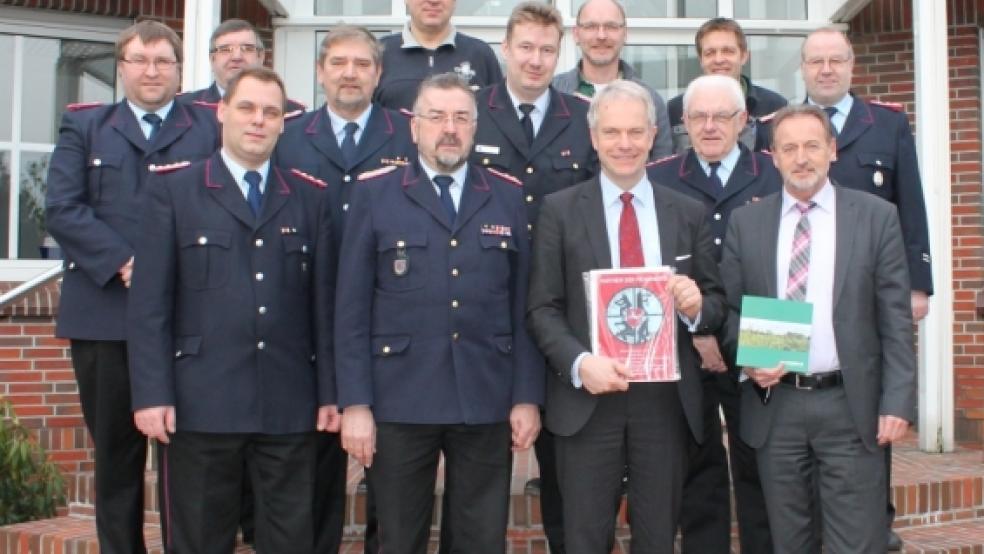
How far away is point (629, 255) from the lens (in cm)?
424

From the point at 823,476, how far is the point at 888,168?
157cm

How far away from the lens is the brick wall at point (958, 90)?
8.14m

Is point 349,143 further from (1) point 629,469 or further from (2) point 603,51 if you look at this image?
(1) point 629,469

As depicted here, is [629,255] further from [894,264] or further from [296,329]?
[296,329]

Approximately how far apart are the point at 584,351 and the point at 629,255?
41cm

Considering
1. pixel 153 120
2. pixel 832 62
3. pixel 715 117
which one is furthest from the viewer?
pixel 832 62

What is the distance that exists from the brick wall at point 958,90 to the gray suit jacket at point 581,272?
14.6 feet

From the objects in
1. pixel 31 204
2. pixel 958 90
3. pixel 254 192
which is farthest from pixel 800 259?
pixel 31 204

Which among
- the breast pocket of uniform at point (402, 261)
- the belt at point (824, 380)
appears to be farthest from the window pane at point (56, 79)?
the belt at point (824, 380)

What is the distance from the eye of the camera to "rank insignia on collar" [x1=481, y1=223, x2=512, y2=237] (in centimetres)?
421

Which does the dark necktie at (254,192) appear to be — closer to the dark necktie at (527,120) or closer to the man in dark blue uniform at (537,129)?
the man in dark blue uniform at (537,129)

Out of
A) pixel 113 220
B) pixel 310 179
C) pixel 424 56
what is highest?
pixel 424 56

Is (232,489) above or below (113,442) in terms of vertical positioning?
below

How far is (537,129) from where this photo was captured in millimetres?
4988
